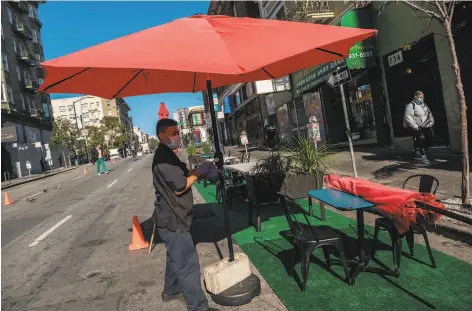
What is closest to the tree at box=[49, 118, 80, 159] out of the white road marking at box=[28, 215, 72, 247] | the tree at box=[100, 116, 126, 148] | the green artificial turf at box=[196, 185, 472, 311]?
the tree at box=[100, 116, 126, 148]

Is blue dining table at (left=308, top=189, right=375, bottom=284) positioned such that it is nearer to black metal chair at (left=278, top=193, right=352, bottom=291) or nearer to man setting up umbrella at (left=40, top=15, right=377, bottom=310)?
black metal chair at (left=278, top=193, right=352, bottom=291)

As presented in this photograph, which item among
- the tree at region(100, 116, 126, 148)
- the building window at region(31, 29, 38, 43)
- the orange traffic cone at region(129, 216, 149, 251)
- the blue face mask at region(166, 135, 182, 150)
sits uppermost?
the building window at region(31, 29, 38, 43)

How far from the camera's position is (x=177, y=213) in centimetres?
322

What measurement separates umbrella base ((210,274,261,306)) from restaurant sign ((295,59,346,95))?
39.0ft

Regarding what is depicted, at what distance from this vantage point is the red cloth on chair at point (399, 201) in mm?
3327

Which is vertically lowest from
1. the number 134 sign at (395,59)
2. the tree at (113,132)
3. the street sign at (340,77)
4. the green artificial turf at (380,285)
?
the green artificial turf at (380,285)

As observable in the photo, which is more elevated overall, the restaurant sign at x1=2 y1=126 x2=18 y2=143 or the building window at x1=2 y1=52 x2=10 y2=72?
the building window at x1=2 y1=52 x2=10 y2=72

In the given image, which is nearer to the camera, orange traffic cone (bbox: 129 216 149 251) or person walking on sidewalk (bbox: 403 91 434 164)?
orange traffic cone (bbox: 129 216 149 251)

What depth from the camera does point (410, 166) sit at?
8.92m

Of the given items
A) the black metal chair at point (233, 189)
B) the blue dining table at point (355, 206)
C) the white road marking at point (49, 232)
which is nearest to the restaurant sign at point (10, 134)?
the white road marking at point (49, 232)

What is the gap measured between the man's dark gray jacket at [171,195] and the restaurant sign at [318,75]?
1204 cm

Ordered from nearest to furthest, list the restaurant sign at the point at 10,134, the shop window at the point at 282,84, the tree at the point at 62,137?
the shop window at the point at 282,84
the restaurant sign at the point at 10,134
the tree at the point at 62,137

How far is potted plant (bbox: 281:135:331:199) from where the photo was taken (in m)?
5.78

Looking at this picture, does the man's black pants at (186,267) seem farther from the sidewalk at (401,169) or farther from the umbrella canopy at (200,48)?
the sidewalk at (401,169)
